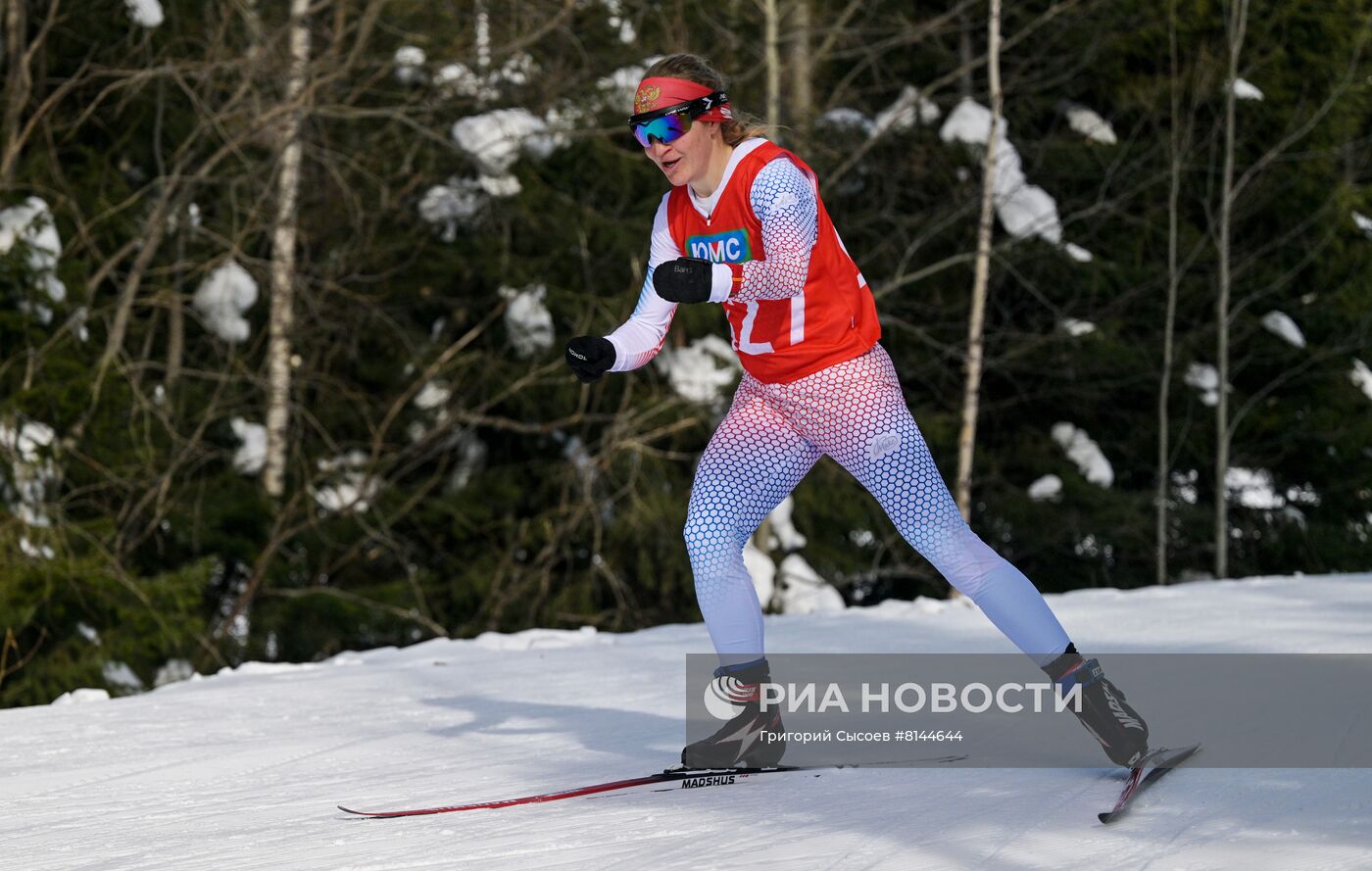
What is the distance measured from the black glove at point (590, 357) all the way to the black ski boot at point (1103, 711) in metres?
1.16

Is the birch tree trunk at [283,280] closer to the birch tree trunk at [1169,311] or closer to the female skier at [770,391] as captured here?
the female skier at [770,391]

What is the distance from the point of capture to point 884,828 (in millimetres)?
2717

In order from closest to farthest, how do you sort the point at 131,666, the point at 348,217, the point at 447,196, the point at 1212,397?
the point at 131,666, the point at 348,217, the point at 447,196, the point at 1212,397

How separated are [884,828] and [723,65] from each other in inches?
431

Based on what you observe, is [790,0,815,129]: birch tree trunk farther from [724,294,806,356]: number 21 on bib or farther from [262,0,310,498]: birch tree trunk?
[724,294,806,356]: number 21 on bib

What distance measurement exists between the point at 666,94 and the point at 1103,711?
1.61 metres

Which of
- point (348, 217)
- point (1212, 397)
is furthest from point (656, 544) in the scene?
point (1212, 397)

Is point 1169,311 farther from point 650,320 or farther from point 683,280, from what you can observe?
point 683,280

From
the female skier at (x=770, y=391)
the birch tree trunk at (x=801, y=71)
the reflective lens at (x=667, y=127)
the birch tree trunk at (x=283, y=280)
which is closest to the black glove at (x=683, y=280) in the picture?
the female skier at (x=770, y=391)

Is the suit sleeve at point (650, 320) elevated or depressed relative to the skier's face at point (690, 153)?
depressed

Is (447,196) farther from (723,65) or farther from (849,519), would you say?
(849,519)

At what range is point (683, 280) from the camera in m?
2.98

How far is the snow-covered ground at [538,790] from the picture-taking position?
258cm

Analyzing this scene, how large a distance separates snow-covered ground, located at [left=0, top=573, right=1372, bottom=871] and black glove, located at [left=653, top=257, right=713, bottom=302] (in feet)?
3.36
